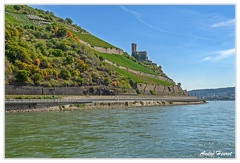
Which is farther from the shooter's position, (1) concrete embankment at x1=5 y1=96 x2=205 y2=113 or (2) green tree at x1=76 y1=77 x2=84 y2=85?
(2) green tree at x1=76 y1=77 x2=84 y2=85

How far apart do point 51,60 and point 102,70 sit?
15635 millimetres

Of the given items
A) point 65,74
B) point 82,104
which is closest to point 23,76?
point 65,74

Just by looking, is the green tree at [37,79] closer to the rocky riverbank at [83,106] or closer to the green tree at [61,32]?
the rocky riverbank at [83,106]

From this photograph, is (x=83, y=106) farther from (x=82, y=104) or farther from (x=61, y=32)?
(x=61, y=32)

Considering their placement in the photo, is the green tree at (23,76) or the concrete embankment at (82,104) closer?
the concrete embankment at (82,104)

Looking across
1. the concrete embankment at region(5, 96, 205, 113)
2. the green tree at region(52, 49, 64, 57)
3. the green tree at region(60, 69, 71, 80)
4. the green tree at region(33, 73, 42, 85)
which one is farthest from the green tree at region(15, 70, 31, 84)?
the green tree at region(52, 49, 64, 57)

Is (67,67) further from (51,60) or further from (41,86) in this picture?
(41,86)

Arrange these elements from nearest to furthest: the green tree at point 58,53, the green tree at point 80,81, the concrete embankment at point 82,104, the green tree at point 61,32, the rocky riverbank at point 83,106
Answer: the concrete embankment at point 82,104, the rocky riverbank at point 83,106, the green tree at point 80,81, the green tree at point 58,53, the green tree at point 61,32

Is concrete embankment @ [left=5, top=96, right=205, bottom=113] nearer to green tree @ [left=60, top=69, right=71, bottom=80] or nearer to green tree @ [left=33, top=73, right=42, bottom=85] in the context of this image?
green tree @ [left=33, top=73, right=42, bottom=85]

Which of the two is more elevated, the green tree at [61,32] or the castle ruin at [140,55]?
the castle ruin at [140,55]

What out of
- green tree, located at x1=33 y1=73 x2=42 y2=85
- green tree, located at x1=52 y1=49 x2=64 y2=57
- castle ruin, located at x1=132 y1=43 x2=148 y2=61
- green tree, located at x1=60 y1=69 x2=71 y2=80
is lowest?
green tree, located at x1=33 y1=73 x2=42 y2=85

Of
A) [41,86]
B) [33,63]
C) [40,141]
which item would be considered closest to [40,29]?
[33,63]

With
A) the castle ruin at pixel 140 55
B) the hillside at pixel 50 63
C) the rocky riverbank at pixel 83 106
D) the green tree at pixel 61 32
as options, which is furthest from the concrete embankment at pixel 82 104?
the castle ruin at pixel 140 55

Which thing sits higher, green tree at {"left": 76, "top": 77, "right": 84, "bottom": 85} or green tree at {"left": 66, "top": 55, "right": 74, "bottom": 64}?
green tree at {"left": 66, "top": 55, "right": 74, "bottom": 64}
